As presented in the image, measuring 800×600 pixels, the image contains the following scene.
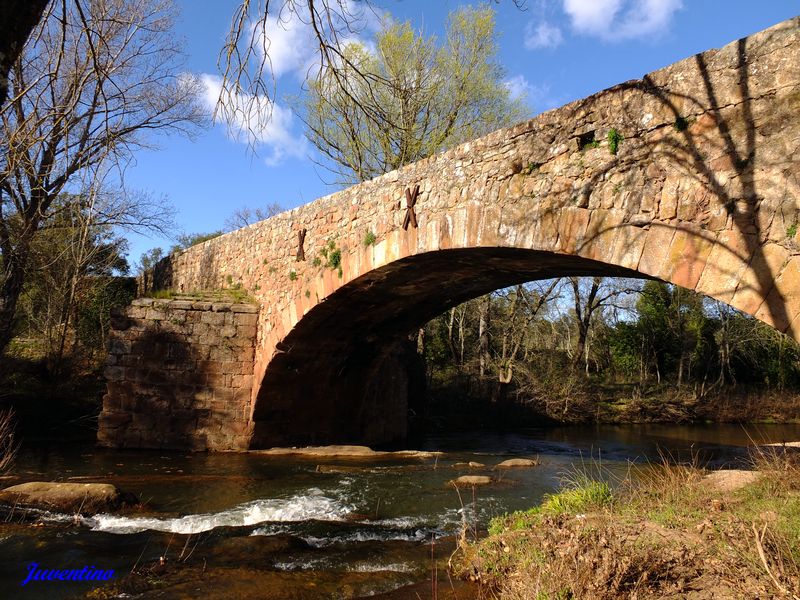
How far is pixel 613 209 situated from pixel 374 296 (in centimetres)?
476

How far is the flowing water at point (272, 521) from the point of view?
3984 millimetres

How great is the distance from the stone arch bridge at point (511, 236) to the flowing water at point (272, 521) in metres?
1.51

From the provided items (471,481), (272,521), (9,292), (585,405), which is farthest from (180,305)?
(585,405)

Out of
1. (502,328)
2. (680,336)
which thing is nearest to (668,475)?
(502,328)

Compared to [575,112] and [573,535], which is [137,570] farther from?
[575,112]

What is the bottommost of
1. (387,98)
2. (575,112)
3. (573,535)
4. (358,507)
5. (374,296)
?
(358,507)

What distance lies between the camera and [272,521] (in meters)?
5.66

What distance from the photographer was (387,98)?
16156mm

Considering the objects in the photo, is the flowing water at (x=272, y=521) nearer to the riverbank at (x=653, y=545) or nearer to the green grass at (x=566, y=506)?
the green grass at (x=566, y=506)

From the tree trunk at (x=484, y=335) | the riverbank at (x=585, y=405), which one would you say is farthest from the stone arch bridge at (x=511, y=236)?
the tree trunk at (x=484, y=335)

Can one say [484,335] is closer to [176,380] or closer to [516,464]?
[516,464]
